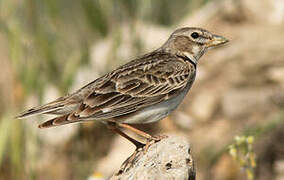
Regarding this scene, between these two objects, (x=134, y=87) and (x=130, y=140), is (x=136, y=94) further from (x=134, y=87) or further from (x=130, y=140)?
(x=130, y=140)

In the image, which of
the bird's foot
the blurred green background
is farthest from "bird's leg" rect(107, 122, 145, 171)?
the blurred green background

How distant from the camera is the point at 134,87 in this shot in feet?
24.1

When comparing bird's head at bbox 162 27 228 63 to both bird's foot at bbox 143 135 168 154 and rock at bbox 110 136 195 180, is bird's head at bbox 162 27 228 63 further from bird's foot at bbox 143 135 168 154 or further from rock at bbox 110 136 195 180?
rock at bbox 110 136 195 180

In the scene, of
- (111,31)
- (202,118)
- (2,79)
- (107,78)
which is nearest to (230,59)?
(202,118)

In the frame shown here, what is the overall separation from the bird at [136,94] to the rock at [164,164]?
533mm

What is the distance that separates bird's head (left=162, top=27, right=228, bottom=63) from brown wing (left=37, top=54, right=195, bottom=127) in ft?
0.77

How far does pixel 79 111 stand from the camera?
22.1 ft

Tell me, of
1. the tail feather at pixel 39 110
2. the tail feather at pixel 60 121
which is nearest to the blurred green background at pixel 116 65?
the tail feather at pixel 39 110

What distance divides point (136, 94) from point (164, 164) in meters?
1.47

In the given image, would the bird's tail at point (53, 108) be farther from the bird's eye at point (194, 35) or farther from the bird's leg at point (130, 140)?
the bird's eye at point (194, 35)

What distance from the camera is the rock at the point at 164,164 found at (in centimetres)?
576

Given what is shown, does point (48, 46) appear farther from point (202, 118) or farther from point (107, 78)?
point (202, 118)

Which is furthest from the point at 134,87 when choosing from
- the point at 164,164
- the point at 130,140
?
the point at 164,164

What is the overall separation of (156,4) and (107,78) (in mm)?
4768
